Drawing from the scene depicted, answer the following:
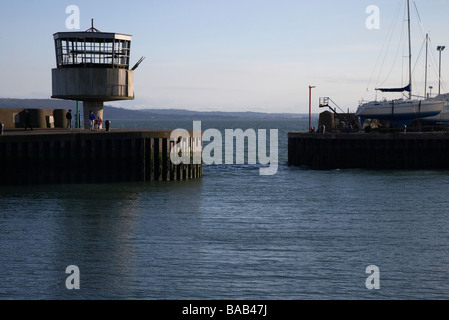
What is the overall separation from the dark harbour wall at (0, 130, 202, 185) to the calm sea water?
4.57 feet

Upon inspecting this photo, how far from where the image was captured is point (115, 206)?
41594 millimetres

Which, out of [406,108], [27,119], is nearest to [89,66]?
[27,119]

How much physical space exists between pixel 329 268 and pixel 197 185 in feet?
93.4

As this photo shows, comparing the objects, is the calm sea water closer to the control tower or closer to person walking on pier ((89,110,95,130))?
person walking on pier ((89,110,95,130))

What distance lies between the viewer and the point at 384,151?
226 ft

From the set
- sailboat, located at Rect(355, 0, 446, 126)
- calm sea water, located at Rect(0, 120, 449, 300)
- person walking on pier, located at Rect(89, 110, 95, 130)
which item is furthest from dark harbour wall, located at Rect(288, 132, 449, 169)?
person walking on pier, located at Rect(89, 110, 95, 130)

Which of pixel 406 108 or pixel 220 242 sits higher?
pixel 406 108

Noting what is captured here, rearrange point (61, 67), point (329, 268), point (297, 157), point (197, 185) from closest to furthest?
point (329, 268), point (197, 185), point (61, 67), point (297, 157)

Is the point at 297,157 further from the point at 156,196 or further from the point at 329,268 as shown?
the point at 329,268

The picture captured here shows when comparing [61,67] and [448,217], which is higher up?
[61,67]

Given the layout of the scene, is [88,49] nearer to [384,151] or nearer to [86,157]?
[86,157]

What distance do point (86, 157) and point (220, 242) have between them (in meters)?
23.2

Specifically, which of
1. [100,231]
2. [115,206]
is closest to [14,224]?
[100,231]

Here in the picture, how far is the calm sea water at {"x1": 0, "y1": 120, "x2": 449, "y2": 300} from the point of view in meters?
23.6
